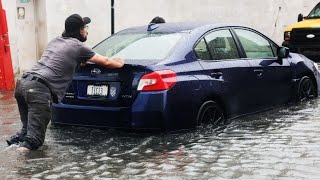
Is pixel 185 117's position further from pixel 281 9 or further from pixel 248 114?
pixel 281 9

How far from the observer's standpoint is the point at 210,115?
6.82 meters

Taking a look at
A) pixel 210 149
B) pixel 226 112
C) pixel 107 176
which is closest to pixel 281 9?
pixel 226 112

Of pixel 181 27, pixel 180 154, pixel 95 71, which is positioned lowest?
pixel 180 154

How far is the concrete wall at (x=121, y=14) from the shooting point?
14.3 metres

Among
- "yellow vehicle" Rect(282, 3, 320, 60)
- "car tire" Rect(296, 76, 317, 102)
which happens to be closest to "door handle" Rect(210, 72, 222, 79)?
"car tire" Rect(296, 76, 317, 102)

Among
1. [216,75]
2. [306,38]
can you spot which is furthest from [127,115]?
[306,38]

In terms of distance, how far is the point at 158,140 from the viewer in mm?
6258

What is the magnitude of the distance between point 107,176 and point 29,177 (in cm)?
71

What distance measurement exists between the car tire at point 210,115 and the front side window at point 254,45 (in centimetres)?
113

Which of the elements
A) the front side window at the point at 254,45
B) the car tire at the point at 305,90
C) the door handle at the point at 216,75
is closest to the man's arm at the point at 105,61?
the door handle at the point at 216,75

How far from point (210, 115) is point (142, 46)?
3.95ft

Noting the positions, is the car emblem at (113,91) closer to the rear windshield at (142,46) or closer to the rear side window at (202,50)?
the rear windshield at (142,46)

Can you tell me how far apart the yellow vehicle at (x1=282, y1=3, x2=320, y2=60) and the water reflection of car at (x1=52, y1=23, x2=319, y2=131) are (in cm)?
757

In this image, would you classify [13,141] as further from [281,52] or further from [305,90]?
[305,90]
